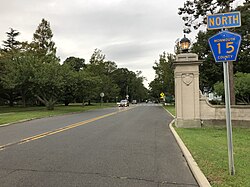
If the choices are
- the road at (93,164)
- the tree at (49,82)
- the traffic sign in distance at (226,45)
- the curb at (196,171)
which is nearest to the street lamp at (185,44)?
the road at (93,164)

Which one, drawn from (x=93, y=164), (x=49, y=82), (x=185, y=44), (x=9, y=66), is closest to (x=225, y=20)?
(x=93, y=164)

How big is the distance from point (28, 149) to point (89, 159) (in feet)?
8.20

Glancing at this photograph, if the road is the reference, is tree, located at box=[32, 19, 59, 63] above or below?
above

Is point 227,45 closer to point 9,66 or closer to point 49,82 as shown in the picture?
point 49,82

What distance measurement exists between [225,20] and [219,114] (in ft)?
30.4

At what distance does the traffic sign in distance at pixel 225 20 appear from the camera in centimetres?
554

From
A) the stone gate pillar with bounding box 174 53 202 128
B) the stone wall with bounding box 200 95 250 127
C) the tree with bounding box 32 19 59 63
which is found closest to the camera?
the stone wall with bounding box 200 95 250 127

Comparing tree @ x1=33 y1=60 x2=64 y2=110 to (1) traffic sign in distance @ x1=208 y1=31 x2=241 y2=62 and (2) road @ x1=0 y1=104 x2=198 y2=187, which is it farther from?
A: (1) traffic sign in distance @ x1=208 y1=31 x2=241 y2=62

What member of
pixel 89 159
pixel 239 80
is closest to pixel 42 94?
pixel 239 80

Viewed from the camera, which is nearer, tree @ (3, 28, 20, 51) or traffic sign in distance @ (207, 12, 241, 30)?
traffic sign in distance @ (207, 12, 241, 30)

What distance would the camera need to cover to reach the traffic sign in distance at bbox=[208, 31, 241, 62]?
5387 millimetres

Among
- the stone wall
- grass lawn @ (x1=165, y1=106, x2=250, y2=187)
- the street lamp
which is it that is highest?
the street lamp

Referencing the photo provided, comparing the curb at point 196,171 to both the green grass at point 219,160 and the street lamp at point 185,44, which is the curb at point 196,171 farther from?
the street lamp at point 185,44

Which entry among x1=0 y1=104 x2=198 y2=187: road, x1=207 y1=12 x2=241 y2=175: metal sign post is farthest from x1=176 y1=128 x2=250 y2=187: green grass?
x1=0 y1=104 x2=198 y2=187: road
